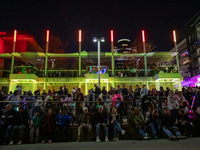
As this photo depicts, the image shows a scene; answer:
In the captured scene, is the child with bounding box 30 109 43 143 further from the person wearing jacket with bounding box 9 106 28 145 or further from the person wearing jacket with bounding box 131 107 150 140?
the person wearing jacket with bounding box 131 107 150 140

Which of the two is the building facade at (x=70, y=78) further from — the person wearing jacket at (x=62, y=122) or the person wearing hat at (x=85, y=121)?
the person wearing jacket at (x=62, y=122)

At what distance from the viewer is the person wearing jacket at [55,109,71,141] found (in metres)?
7.17

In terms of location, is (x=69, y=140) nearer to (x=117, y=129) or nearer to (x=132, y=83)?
(x=117, y=129)

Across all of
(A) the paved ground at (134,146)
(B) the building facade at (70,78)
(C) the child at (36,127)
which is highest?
(B) the building facade at (70,78)

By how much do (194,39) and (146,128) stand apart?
5100cm

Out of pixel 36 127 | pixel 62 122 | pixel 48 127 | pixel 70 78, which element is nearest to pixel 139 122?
pixel 62 122

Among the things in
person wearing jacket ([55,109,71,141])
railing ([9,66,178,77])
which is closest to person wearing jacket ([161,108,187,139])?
person wearing jacket ([55,109,71,141])

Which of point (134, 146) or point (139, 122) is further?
point (139, 122)

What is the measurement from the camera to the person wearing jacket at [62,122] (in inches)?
282

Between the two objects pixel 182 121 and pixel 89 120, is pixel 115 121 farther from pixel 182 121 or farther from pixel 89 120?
pixel 182 121

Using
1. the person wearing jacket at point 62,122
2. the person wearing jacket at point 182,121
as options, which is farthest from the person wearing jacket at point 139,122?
the person wearing jacket at point 62,122

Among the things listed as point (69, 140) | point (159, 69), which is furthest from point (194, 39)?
point (69, 140)

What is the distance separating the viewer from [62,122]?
23.9 feet

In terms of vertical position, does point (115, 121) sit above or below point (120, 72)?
below
